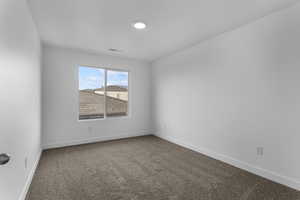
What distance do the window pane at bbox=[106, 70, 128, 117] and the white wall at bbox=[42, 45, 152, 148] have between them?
234 mm

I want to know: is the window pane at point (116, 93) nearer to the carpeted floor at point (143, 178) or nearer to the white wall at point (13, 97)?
the carpeted floor at point (143, 178)

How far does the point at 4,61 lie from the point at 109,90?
3271 millimetres

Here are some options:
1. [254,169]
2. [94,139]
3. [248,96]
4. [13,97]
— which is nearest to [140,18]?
[13,97]

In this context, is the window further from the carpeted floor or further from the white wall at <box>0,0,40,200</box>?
the white wall at <box>0,0,40,200</box>

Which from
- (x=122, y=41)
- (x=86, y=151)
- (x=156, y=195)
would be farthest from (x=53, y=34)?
(x=156, y=195)

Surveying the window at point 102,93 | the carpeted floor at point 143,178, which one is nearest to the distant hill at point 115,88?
the window at point 102,93

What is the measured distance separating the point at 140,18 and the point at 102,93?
266 cm

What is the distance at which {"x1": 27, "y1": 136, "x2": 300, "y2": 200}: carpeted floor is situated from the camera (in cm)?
195

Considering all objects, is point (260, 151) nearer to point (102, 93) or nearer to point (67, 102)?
point (102, 93)

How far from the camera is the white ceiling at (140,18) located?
6.65 feet

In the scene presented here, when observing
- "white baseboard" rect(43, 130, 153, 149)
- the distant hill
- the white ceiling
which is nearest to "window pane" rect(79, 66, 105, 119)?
the distant hill

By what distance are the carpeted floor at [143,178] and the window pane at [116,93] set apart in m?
1.47

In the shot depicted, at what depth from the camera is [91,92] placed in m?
4.28

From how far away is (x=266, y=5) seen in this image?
2064mm
